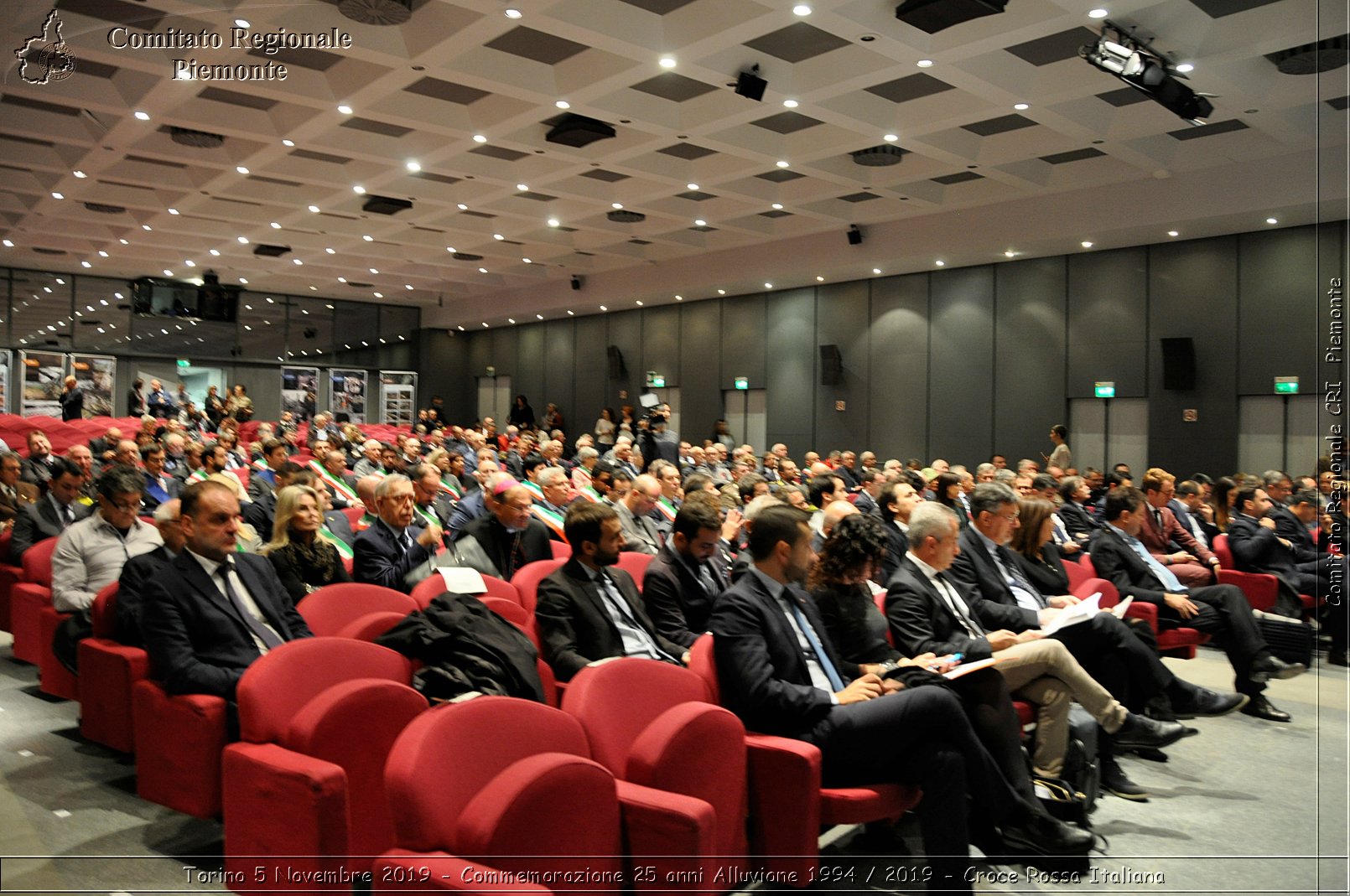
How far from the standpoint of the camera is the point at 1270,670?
478cm

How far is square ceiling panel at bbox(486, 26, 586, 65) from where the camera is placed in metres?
7.45

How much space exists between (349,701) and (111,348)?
19.2 metres

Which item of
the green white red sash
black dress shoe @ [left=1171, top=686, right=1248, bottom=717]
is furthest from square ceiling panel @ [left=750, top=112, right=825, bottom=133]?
black dress shoe @ [left=1171, top=686, right=1248, bottom=717]

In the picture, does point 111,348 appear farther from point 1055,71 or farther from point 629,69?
point 1055,71

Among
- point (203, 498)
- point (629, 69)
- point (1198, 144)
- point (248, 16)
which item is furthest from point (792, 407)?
point (203, 498)

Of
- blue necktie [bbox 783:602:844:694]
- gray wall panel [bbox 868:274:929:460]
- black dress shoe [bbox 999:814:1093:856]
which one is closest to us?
black dress shoe [bbox 999:814:1093:856]

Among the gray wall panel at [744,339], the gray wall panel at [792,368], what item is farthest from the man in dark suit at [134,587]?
the gray wall panel at [744,339]

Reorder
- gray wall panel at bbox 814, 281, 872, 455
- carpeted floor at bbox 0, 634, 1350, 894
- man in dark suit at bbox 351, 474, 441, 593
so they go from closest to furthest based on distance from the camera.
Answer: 1. carpeted floor at bbox 0, 634, 1350, 894
2. man in dark suit at bbox 351, 474, 441, 593
3. gray wall panel at bbox 814, 281, 872, 455

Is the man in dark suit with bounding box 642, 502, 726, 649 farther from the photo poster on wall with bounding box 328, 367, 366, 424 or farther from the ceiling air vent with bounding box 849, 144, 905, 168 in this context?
the photo poster on wall with bounding box 328, 367, 366, 424

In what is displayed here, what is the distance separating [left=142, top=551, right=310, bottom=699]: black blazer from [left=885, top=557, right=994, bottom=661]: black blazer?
2.25m

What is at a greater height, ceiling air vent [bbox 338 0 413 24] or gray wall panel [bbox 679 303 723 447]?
ceiling air vent [bbox 338 0 413 24]

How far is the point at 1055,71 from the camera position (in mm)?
7828

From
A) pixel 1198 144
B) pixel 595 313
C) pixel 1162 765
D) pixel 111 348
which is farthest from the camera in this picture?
pixel 595 313

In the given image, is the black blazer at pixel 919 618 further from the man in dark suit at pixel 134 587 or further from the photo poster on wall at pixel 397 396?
the photo poster on wall at pixel 397 396
